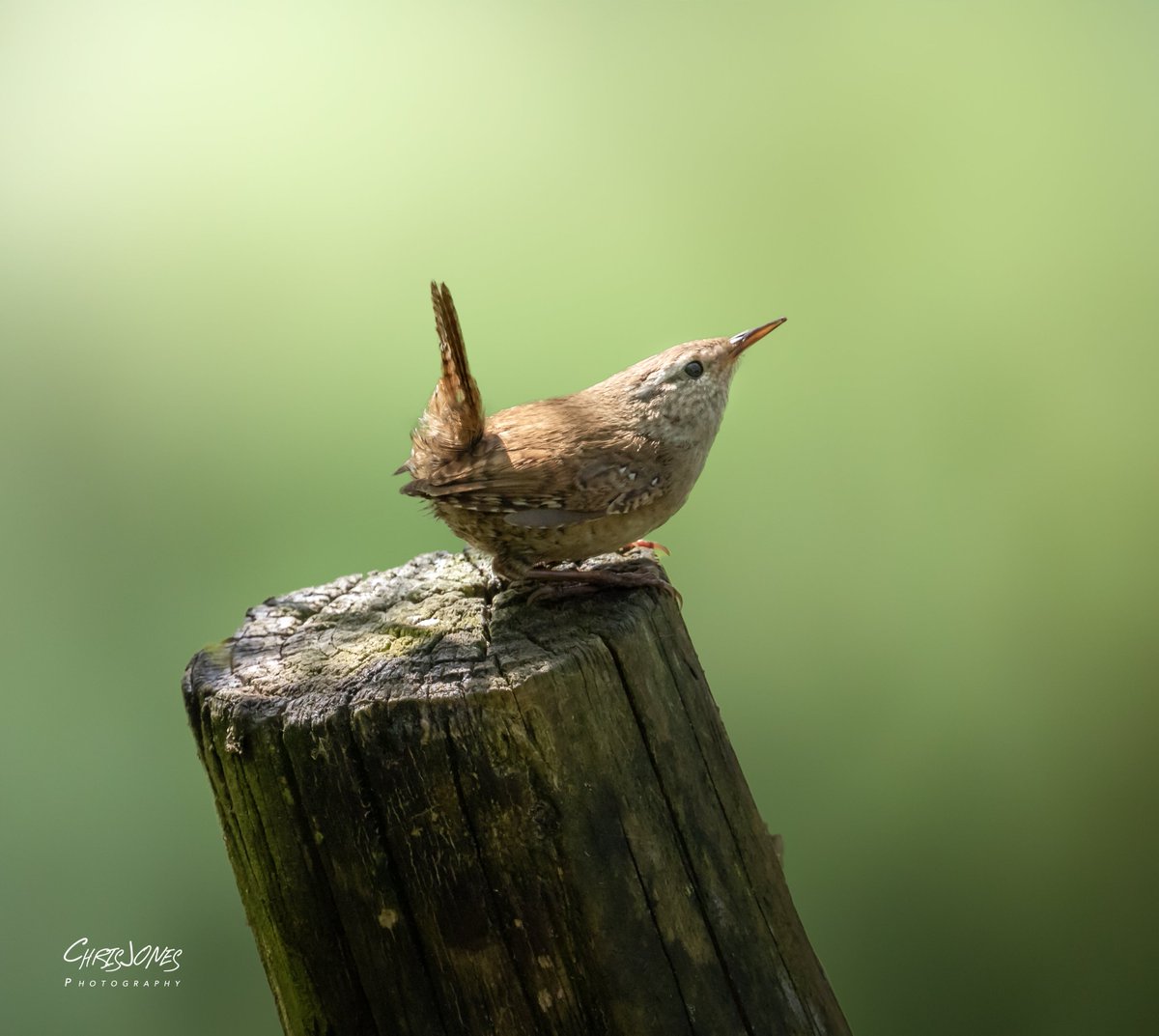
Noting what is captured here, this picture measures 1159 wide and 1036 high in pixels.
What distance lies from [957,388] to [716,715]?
2079mm

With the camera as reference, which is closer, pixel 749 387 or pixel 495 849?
pixel 495 849

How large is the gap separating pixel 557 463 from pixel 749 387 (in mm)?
1586

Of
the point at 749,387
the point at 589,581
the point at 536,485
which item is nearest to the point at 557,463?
the point at 536,485

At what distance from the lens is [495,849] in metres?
1.61

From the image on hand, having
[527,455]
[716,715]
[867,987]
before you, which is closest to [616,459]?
[527,455]

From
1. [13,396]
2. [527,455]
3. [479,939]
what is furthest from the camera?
[13,396]

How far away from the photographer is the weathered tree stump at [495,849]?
1615mm

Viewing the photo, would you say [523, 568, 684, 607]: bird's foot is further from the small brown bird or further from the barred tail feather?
the barred tail feather

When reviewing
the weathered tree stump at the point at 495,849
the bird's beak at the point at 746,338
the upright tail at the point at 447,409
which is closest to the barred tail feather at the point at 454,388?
the upright tail at the point at 447,409

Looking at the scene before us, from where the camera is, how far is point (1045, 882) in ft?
11.6

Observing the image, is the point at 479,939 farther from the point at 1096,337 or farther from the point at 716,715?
the point at 1096,337

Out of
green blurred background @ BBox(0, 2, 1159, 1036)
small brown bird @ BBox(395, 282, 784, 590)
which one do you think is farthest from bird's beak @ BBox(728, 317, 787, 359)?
green blurred background @ BBox(0, 2, 1159, 1036)

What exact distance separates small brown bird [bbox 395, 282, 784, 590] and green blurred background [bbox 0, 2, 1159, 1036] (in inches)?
42.4

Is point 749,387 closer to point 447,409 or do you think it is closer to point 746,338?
point 746,338
